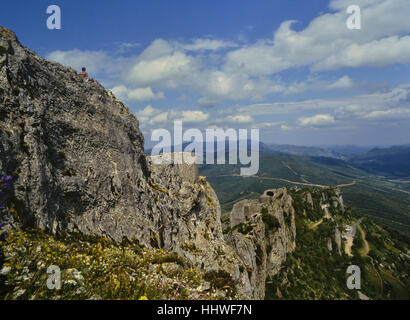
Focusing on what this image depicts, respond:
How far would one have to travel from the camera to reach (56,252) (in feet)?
30.4

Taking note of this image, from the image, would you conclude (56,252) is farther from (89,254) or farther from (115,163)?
(115,163)

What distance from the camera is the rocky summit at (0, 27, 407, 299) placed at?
30.2ft

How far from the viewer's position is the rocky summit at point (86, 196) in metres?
9.22

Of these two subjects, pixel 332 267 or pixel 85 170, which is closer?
pixel 85 170

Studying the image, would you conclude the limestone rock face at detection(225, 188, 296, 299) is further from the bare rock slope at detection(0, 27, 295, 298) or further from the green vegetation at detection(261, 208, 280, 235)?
the bare rock slope at detection(0, 27, 295, 298)

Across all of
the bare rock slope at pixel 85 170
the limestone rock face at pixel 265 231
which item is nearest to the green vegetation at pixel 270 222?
the limestone rock face at pixel 265 231

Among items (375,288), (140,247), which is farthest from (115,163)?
(375,288)

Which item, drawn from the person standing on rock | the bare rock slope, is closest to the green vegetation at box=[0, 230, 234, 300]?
the bare rock slope

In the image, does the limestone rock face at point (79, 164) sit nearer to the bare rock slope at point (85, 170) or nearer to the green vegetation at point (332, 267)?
the bare rock slope at point (85, 170)

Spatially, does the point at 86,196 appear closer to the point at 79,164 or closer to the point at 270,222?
the point at 79,164

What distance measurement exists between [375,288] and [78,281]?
116662 millimetres

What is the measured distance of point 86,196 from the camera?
1454 cm

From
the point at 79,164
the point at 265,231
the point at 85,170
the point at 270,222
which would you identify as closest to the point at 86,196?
the point at 85,170

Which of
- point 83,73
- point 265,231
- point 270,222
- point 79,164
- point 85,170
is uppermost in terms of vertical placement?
point 83,73
